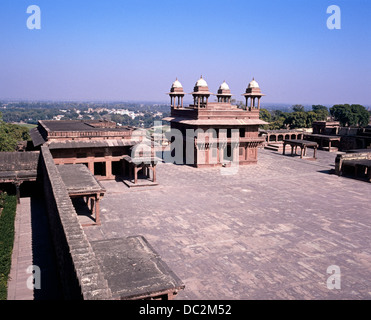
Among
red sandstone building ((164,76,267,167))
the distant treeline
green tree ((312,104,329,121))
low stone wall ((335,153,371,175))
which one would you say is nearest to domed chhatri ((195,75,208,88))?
red sandstone building ((164,76,267,167))

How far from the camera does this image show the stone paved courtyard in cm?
1338

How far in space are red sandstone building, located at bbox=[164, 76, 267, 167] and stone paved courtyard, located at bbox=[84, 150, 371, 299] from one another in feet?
18.0

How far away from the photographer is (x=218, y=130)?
3775 cm

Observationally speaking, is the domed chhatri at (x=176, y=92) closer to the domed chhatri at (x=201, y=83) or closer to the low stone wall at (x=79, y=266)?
the domed chhatri at (x=201, y=83)

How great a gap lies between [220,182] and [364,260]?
53.7 ft

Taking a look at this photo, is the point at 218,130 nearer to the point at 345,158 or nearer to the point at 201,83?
the point at 201,83

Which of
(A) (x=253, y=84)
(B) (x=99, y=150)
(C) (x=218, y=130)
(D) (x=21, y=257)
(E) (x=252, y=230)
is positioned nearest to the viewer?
(D) (x=21, y=257)

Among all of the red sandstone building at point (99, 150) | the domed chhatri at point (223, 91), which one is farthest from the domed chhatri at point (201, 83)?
the red sandstone building at point (99, 150)

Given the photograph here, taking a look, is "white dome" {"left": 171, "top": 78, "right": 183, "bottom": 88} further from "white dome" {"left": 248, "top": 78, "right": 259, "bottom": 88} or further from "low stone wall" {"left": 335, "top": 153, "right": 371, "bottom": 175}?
"low stone wall" {"left": 335, "top": 153, "right": 371, "bottom": 175}

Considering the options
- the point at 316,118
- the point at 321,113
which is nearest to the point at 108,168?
the point at 316,118

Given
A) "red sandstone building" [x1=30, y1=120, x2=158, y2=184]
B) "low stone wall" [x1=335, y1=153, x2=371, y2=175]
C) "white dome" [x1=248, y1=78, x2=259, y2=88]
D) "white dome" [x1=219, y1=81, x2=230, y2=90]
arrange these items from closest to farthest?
1. "red sandstone building" [x1=30, y1=120, x2=158, y2=184]
2. "low stone wall" [x1=335, y1=153, x2=371, y2=175]
3. "white dome" [x1=248, y1=78, x2=259, y2=88]
4. "white dome" [x1=219, y1=81, x2=230, y2=90]

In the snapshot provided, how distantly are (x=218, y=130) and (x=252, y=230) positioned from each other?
66.4 feet

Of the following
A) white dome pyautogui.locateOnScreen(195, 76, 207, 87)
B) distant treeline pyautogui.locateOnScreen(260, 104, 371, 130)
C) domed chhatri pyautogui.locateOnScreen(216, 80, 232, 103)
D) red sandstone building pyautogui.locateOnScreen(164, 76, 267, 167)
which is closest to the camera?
red sandstone building pyautogui.locateOnScreen(164, 76, 267, 167)
